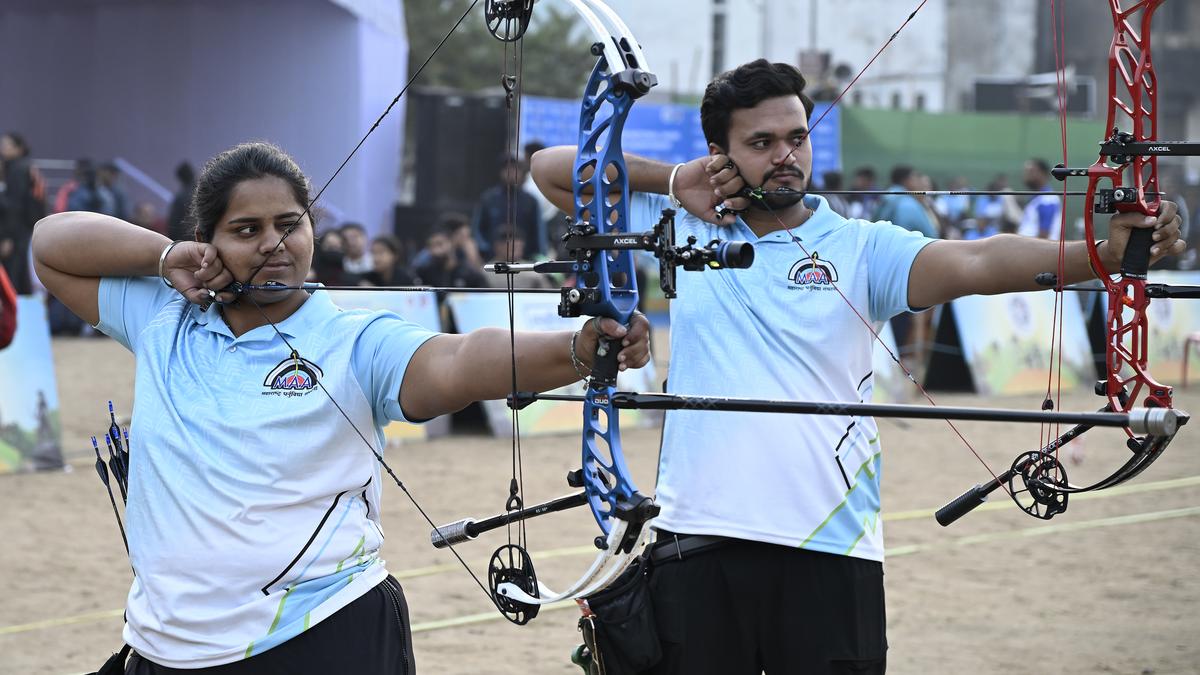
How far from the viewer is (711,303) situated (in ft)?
9.07

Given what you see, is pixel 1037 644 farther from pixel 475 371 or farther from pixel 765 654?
pixel 475 371

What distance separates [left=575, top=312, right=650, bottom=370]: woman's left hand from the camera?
6.85 ft

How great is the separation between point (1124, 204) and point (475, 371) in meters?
1.16

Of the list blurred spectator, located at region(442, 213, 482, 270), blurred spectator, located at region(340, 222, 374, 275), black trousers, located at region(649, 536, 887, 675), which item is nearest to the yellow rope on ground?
black trousers, located at region(649, 536, 887, 675)

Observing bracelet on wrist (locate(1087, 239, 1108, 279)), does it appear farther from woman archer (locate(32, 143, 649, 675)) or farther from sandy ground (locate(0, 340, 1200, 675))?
sandy ground (locate(0, 340, 1200, 675))

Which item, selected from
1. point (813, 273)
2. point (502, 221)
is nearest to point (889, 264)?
point (813, 273)

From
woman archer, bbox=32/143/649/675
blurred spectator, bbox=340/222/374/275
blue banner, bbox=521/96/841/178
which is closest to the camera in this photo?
woman archer, bbox=32/143/649/675

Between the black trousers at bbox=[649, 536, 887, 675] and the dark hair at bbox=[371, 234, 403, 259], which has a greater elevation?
the dark hair at bbox=[371, 234, 403, 259]

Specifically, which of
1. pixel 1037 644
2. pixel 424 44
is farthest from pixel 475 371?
pixel 424 44

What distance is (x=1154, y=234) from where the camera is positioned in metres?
2.38

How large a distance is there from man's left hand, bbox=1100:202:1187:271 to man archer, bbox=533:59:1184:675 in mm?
117

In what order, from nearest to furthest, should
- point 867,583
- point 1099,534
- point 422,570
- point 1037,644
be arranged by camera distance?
point 867,583 < point 1037,644 < point 422,570 < point 1099,534

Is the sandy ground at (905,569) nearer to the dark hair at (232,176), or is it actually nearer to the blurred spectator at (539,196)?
the dark hair at (232,176)

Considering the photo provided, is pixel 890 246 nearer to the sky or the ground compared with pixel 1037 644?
nearer to the sky
